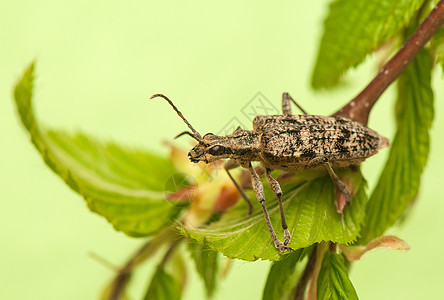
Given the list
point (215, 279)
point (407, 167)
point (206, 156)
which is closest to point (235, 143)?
point (206, 156)

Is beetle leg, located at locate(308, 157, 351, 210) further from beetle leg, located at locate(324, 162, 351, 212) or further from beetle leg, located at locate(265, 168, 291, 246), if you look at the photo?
beetle leg, located at locate(265, 168, 291, 246)

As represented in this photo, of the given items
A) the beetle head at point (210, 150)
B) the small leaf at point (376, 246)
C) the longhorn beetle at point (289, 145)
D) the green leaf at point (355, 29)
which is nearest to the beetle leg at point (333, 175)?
the longhorn beetle at point (289, 145)

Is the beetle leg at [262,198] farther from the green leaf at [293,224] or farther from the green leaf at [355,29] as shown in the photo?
the green leaf at [355,29]

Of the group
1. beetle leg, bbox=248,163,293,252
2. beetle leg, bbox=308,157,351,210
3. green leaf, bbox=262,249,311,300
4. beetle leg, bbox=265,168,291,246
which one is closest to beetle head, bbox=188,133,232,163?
beetle leg, bbox=248,163,293,252

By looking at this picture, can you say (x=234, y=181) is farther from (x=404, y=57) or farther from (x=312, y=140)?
(x=404, y=57)

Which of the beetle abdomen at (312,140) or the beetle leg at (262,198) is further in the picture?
the beetle abdomen at (312,140)

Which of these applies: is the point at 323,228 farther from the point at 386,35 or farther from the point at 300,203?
the point at 386,35

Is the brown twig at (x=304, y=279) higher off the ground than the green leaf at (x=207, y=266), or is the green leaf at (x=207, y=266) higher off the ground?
the green leaf at (x=207, y=266)
